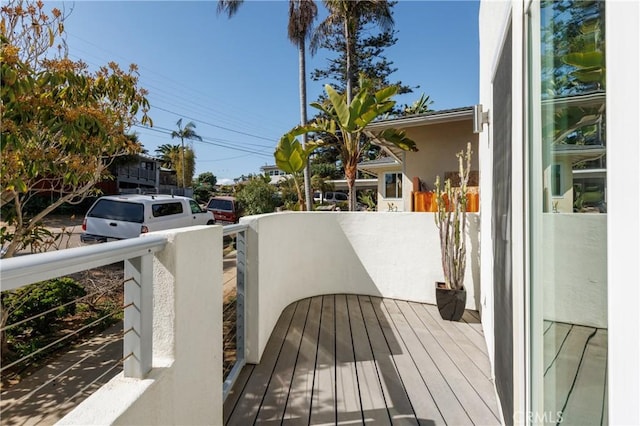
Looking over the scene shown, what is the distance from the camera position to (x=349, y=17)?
1108cm

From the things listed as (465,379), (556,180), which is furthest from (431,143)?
(556,180)

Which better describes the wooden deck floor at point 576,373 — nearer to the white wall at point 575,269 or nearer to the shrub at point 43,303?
the white wall at point 575,269

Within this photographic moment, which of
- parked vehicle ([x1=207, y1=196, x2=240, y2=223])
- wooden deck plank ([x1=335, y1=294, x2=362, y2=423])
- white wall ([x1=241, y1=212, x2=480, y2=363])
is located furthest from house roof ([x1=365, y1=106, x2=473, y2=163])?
parked vehicle ([x1=207, y1=196, x2=240, y2=223])

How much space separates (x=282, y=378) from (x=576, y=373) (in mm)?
2293

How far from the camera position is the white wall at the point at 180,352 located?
1068mm

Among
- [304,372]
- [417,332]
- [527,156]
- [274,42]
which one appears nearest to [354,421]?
[304,372]

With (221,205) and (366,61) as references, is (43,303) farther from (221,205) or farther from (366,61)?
(366,61)

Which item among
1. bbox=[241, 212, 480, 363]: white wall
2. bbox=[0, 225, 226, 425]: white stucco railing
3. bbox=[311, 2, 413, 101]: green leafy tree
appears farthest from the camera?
bbox=[311, 2, 413, 101]: green leafy tree

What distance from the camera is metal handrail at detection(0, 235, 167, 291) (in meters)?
0.73

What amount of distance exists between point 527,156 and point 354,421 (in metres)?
2.09

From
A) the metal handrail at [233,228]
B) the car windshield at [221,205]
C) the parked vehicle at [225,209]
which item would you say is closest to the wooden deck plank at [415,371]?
the metal handrail at [233,228]

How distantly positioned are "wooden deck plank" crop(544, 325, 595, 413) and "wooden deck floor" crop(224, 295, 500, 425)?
4.05 feet

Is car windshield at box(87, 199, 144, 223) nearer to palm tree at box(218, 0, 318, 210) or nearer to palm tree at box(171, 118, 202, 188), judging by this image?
palm tree at box(218, 0, 318, 210)
